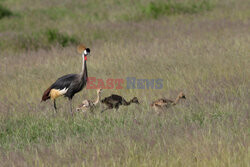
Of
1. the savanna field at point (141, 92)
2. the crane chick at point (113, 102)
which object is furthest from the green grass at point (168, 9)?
the crane chick at point (113, 102)

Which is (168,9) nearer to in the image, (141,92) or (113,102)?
(141,92)

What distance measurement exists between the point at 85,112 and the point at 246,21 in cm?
1018

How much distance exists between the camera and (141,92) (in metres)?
8.40

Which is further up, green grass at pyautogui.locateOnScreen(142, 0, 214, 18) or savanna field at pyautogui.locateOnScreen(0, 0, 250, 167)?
green grass at pyautogui.locateOnScreen(142, 0, 214, 18)

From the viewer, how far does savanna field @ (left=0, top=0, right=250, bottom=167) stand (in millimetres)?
4930

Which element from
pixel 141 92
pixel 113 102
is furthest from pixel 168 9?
pixel 113 102

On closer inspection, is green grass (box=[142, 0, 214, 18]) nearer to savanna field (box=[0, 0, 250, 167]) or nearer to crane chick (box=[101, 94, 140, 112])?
savanna field (box=[0, 0, 250, 167])

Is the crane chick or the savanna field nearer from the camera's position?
the savanna field

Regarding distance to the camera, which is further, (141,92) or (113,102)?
(141,92)

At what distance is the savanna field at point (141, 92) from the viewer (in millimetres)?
4930

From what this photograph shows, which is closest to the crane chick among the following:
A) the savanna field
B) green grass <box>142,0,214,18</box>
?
the savanna field

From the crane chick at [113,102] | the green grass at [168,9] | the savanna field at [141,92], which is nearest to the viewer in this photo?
the savanna field at [141,92]

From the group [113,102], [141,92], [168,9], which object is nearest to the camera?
[113,102]

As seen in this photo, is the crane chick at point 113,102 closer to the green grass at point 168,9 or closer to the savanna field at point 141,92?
the savanna field at point 141,92
